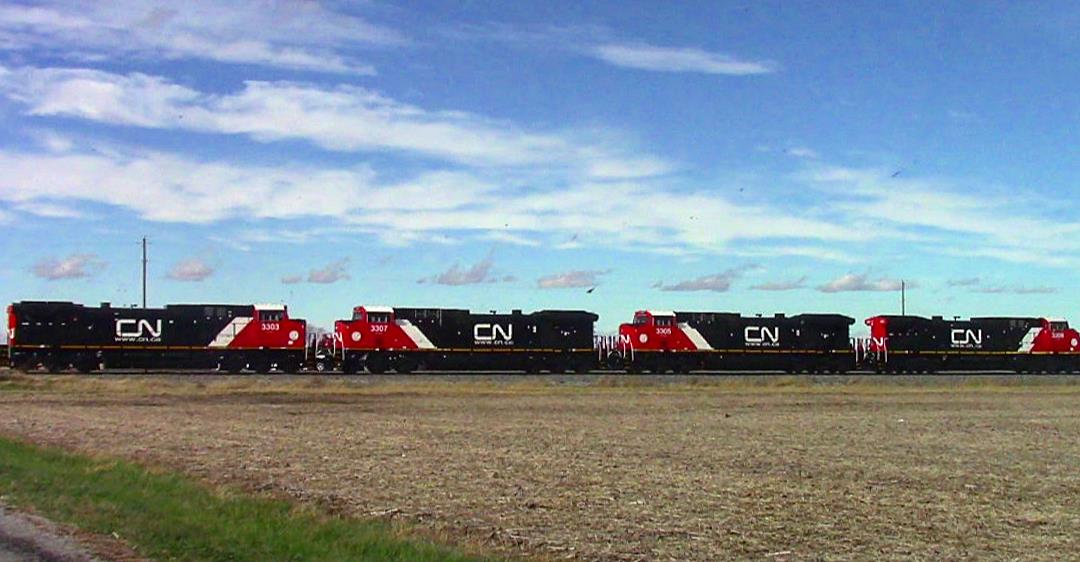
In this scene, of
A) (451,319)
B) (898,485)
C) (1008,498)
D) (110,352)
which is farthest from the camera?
(451,319)

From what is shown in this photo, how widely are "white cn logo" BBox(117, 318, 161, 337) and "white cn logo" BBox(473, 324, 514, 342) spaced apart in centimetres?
1598

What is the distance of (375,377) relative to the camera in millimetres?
52031

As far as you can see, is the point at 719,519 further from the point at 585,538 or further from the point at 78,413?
the point at 78,413

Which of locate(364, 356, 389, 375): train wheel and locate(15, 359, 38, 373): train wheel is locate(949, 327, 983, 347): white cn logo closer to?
locate(364, 356, 389, 375): train wheel

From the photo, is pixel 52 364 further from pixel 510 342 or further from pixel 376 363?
pixel 510 342

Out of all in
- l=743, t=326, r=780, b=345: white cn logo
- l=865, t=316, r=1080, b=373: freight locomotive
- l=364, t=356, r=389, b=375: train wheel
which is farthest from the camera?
l=865, t=316, r=1080, b=373: freight locomotive

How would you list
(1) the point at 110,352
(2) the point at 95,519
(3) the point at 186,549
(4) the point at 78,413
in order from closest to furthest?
(3) the point at 186,549 < (2) the point at 95,519 < (4) the point at 78,413 < (1) the point at 110,352

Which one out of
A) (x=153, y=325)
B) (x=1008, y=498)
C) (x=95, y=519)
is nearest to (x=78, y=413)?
(x=95, y=519)

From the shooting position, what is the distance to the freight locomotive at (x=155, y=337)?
55.0 meters

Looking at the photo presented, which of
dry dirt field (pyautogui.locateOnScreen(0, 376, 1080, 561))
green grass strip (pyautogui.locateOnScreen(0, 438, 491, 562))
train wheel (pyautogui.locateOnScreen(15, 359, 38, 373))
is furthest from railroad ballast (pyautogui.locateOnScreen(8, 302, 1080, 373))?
green grass strip (pyautogui.locateOnScreen(0, 438, 491, 562))

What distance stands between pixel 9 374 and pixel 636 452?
3894 cm

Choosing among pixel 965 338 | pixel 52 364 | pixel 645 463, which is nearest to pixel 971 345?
pixel 965 338

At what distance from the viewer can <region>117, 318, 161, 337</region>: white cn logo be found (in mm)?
55656

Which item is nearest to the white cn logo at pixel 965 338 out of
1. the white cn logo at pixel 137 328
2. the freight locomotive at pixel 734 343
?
the freight locomotive at pixel 734 343
